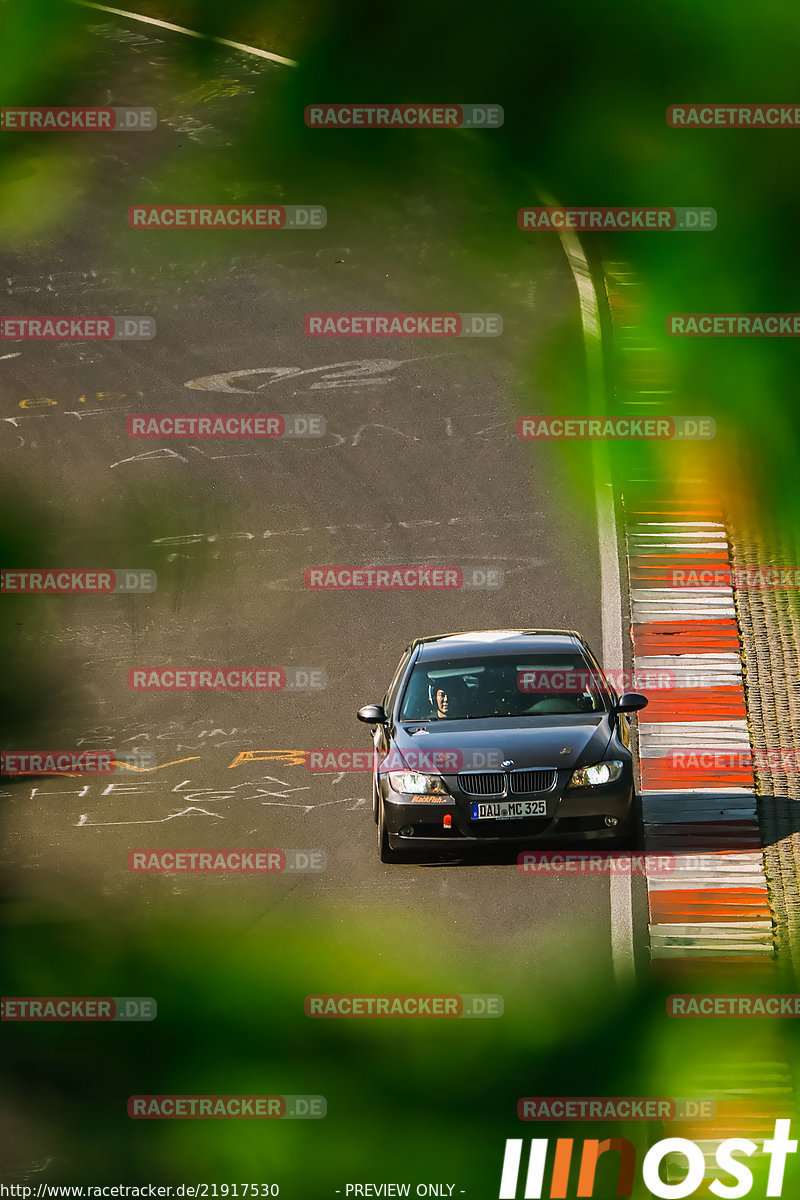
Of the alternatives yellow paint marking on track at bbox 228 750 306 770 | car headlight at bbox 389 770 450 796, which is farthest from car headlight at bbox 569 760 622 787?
yellow paint marking on track at bbox 228 750 306 770

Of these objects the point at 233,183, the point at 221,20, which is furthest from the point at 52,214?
the point at 221,20

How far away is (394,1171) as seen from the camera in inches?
409

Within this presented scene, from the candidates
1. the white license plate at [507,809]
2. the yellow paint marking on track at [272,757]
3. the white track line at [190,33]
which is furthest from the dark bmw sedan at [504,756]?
the white track line at [190,33]

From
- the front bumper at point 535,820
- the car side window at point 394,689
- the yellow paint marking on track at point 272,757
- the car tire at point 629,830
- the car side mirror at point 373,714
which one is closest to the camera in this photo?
the front bumper at point 535,820

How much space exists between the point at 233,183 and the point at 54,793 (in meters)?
15.1

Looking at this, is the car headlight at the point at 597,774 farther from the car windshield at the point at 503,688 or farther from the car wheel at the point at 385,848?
the car wheel at the point at 385,848

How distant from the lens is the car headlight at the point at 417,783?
40.5 ft

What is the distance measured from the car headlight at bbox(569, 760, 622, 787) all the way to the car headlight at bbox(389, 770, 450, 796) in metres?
1.06

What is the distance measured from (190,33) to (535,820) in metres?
25.9

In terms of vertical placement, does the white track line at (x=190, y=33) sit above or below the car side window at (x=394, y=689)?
above

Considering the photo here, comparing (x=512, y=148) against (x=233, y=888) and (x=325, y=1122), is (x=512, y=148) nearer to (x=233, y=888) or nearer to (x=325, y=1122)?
(x=233, y=888)

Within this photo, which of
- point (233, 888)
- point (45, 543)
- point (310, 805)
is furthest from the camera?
point (45, 543)

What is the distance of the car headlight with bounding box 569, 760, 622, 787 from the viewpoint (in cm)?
1225

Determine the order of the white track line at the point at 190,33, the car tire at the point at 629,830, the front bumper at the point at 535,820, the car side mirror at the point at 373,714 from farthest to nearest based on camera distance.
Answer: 1. the white track line at the point at 190,33
2. the car side mirror at the point at 373,714
3. the car tire at the point at 629,830
4. the front bumper at the point at 535,820
